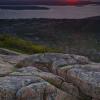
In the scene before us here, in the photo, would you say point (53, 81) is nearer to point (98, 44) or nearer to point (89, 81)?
point (89, 81)

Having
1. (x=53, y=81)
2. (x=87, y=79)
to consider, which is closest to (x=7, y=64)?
(x=53, y=81)

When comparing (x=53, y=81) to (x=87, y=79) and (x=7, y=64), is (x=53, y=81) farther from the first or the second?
(x=7, y=64)

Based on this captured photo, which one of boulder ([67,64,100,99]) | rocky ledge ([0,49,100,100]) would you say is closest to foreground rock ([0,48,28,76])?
rocky ledge ([0,49,100,100])

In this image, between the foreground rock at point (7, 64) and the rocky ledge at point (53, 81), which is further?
the foreground rock at point (7, 64)

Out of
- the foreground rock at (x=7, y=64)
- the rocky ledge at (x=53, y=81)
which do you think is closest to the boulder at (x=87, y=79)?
the rocky ledge at (x=53, y=81)

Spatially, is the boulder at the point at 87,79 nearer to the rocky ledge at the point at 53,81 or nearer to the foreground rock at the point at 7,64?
the rocky ledge at the point at 53,81

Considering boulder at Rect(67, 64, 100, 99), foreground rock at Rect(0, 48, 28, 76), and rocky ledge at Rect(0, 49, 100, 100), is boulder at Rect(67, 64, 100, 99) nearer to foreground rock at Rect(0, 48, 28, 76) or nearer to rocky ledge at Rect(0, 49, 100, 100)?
Result: rocky ledge at Rect(0, 49, 100, 100)

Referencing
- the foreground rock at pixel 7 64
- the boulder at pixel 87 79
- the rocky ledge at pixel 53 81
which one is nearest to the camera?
the rocky ledge at pixel 53 81

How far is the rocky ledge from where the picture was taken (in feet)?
35.2

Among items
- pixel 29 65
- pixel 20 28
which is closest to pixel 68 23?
pixel 20 28

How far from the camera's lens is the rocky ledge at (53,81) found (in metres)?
10.7

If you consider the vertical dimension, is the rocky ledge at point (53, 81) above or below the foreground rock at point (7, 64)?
below

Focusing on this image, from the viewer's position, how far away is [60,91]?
11.1m

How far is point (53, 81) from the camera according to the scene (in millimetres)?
11797
